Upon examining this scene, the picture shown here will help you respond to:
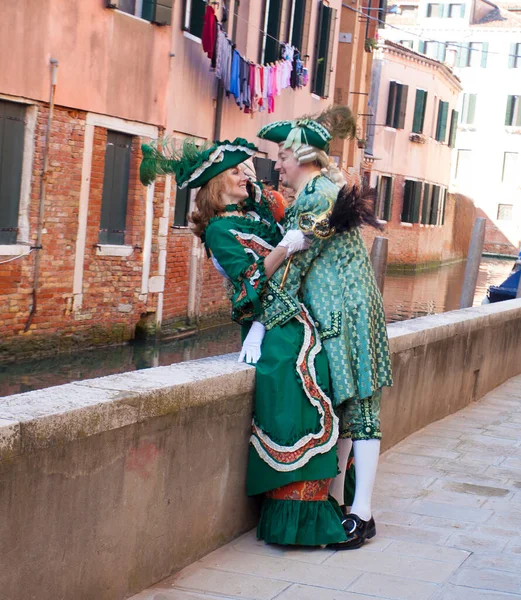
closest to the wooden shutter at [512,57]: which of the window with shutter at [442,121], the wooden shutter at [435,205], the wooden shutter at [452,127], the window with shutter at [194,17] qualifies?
the wooden shutter at [452,127]

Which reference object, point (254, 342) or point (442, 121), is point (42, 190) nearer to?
point (254, 342)

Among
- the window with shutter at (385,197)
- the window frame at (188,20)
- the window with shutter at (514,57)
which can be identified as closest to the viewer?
the window frame at (188,20)

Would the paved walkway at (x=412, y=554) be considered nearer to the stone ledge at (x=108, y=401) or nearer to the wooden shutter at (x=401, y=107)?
the stone ledge at (x=108, y=401)

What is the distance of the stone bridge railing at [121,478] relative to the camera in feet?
10.6

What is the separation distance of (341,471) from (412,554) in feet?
1.46

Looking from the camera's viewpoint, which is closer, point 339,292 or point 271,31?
point 339,292

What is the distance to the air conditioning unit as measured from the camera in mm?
39250

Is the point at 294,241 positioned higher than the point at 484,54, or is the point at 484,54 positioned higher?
the point at 484,54

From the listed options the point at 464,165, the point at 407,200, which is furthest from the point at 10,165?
the point at 464,165

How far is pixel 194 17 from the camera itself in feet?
50.6

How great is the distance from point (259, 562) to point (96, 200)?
31.3 ft

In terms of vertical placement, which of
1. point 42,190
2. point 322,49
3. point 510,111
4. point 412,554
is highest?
point 510,111

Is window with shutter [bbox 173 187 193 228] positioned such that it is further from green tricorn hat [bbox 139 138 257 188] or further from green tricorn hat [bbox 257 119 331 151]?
green tricorn hat [bbox 257 119 331 151]

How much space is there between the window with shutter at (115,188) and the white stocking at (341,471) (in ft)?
30.6
